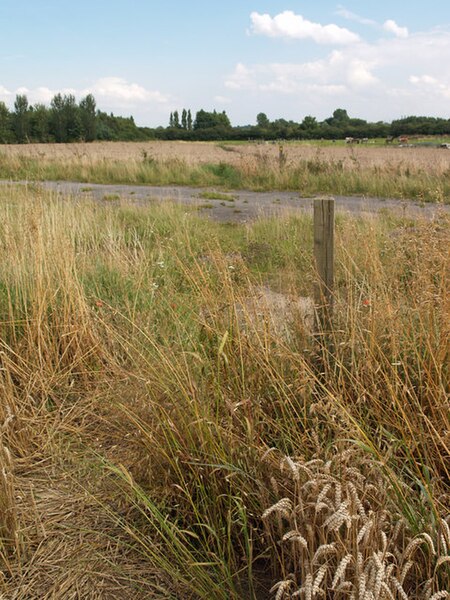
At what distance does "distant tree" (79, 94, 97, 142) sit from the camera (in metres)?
51.8

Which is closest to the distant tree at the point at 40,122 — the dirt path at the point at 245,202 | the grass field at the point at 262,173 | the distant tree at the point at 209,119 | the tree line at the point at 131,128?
the tree line at the point at 131,128

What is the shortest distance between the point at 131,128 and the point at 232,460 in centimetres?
8568

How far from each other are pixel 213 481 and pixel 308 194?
13.6 m

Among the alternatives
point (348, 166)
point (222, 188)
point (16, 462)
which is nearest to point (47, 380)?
point (16, 462)

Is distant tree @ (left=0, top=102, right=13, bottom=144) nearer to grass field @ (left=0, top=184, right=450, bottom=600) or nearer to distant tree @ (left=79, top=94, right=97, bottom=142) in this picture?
distant tree @ (left=79, top=94, right=97, bottom=142)

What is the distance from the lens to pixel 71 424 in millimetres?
3010

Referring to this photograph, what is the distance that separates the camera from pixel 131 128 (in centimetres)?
8256

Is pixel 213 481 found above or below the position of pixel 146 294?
below

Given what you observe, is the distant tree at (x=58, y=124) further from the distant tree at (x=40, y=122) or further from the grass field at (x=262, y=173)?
the grass field at (x=262, y=173)

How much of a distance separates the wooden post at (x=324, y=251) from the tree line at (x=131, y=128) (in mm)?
22325

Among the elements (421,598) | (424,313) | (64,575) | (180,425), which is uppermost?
(424,313)

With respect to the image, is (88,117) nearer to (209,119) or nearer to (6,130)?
(6,130)

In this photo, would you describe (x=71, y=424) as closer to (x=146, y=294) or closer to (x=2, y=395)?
(x=2, y=395)

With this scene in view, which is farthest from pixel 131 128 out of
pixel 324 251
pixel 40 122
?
pixel 324 251
